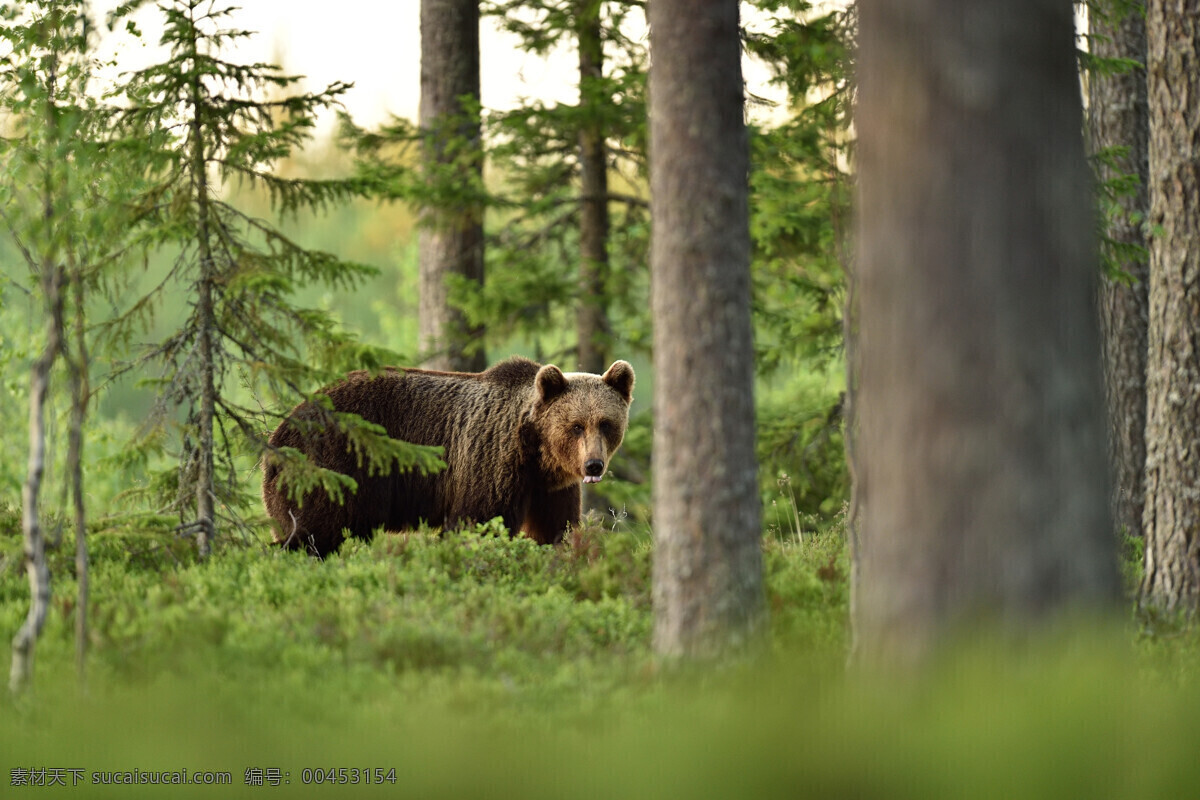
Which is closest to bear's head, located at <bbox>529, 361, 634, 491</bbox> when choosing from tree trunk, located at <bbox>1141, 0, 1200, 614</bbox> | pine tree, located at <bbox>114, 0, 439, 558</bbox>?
pine tree, located at <bbox>114, 0, 439, 558</bbox>

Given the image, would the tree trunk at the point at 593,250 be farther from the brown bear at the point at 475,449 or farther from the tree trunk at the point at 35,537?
the tree trunk at the point at 35,537

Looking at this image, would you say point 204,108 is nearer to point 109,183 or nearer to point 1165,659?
point 109,183

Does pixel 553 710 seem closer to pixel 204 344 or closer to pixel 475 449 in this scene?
pixel 204 344

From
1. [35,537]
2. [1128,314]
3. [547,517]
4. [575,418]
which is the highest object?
[1128,314]

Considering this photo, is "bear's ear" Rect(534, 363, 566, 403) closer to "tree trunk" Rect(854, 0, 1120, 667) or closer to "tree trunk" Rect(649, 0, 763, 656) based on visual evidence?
"tree trunk" Rect(649, 0, 763, 656)

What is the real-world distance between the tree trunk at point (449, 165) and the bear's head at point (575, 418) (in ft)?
17.3

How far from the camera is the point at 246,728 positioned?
5168mm

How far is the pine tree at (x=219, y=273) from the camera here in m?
9.16

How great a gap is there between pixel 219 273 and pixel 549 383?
3.40m

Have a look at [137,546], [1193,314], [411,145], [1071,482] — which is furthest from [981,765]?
[411,145]

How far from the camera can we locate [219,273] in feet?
30.8

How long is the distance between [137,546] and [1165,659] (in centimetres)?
687

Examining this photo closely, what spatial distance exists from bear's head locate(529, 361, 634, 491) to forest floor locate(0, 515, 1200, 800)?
4063mm

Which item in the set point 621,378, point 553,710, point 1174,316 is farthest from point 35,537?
point 1174,316
